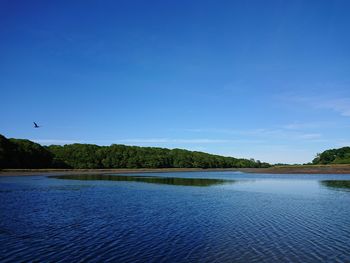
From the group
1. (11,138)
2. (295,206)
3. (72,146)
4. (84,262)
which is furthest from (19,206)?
(72,146)

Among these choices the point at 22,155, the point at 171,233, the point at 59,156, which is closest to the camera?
the point at 171,233

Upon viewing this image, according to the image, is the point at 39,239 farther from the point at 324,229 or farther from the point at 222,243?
the point at 324,229

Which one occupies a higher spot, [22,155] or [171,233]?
[22,155]

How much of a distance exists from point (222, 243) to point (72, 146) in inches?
7093

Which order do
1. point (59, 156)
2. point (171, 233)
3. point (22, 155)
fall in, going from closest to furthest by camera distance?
point (171, 233) < point (22, 155) < point (59, 156)

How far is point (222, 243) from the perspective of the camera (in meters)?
18.8

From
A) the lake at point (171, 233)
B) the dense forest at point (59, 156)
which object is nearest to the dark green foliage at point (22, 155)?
the dense forest at point (59, 156)

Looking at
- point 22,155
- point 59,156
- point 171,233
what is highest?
point 59,156

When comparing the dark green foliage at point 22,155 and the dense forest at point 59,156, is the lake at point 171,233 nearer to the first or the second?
the dark green foliage at point 22,155

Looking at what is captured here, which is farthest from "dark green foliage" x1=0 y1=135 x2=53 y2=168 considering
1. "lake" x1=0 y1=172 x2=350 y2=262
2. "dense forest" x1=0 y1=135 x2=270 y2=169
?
"lake" x1=0 y1=172 x2=350 y2=262

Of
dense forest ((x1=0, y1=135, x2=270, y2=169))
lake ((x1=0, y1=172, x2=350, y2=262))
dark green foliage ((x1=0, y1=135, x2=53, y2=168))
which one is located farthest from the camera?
dense forest ((x1=0, y1=135, x2=270, y2=169))

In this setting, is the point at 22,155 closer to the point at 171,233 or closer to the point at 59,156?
the point at 59,156

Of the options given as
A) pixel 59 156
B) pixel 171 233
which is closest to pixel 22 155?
pixel 59 156

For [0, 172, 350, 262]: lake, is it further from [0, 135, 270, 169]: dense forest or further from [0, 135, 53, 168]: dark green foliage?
[0, 135, 270, 169]: dense forest
